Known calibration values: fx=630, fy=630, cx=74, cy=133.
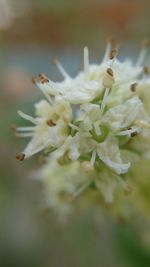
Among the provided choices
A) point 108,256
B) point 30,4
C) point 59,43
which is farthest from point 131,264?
point 30,4

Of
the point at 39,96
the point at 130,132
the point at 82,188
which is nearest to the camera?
the point at 130,132

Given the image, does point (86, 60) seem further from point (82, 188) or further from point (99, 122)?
point (82, 188)

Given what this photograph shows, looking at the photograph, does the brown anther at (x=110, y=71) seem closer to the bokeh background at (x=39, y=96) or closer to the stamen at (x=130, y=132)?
the stamen at (x=130, y=132)

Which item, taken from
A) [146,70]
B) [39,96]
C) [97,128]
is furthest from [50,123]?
[39,96]

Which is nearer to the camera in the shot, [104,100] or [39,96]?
[104,100]

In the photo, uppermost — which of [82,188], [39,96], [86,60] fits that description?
[86,60]

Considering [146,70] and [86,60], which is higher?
[86,60]

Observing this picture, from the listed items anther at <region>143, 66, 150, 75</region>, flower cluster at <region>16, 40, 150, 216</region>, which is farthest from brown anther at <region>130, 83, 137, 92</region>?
anther at <region>143, 66, 150, 75</region>

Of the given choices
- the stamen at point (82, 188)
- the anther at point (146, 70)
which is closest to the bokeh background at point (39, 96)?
the stamen at point (82, 188)
